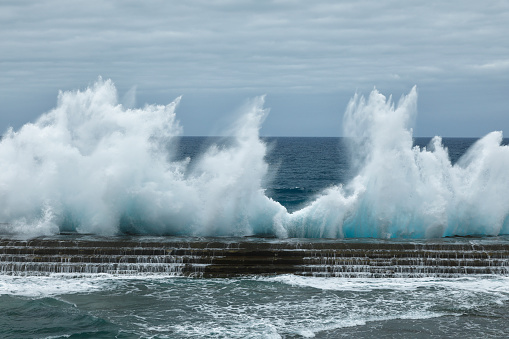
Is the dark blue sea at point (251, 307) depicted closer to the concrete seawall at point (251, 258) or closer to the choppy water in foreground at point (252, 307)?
the choppy water in foreground at point (252, 307)

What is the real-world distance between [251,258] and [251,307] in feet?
11.3

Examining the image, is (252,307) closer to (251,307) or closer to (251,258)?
(251,307)

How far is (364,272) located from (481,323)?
171 inches

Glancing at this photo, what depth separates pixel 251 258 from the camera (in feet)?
56.1

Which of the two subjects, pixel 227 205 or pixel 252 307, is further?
pixel 227 205

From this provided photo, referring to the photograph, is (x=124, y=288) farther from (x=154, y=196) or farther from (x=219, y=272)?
(x=154, y=196)

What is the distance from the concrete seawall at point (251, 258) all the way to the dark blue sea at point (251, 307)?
0.37m

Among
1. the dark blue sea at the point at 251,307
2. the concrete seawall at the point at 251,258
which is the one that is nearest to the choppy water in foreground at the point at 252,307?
the dark blue sea at the point at 251,307

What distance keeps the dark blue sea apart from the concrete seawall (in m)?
0.37

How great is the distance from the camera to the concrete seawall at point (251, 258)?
54.5ft

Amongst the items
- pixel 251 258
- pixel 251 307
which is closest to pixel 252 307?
pixel 251 307

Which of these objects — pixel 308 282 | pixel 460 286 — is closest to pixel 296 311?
pixel 308 282

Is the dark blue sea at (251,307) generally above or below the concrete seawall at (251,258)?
below

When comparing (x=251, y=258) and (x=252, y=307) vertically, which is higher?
(x=251, y=258)
